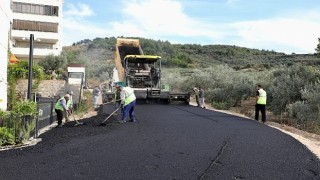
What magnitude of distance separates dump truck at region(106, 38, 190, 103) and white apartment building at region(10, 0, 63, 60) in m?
23.0

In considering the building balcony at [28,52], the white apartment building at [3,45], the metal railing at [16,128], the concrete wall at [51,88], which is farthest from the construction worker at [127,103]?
the building balcony at [28,52]

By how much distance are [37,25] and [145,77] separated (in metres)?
26.5

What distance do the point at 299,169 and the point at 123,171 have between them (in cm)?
293

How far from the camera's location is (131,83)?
2455 centimetres

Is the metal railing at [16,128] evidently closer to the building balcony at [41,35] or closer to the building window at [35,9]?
the building balcony at [41,35]

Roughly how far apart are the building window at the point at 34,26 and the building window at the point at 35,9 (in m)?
1.15

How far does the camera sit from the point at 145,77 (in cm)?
2498

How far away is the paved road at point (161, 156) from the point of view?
660 centimetres

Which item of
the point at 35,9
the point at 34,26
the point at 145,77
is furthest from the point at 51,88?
the point at 35,9

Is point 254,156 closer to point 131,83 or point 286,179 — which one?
point 286,179

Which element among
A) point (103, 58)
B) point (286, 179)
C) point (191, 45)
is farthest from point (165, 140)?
point (191, 45)

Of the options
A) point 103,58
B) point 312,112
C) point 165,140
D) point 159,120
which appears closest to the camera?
point 165,140

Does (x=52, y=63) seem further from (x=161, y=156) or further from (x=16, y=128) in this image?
(x=161, y=156)

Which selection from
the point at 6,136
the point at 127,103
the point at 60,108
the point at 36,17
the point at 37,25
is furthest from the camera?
the point at 37,25
